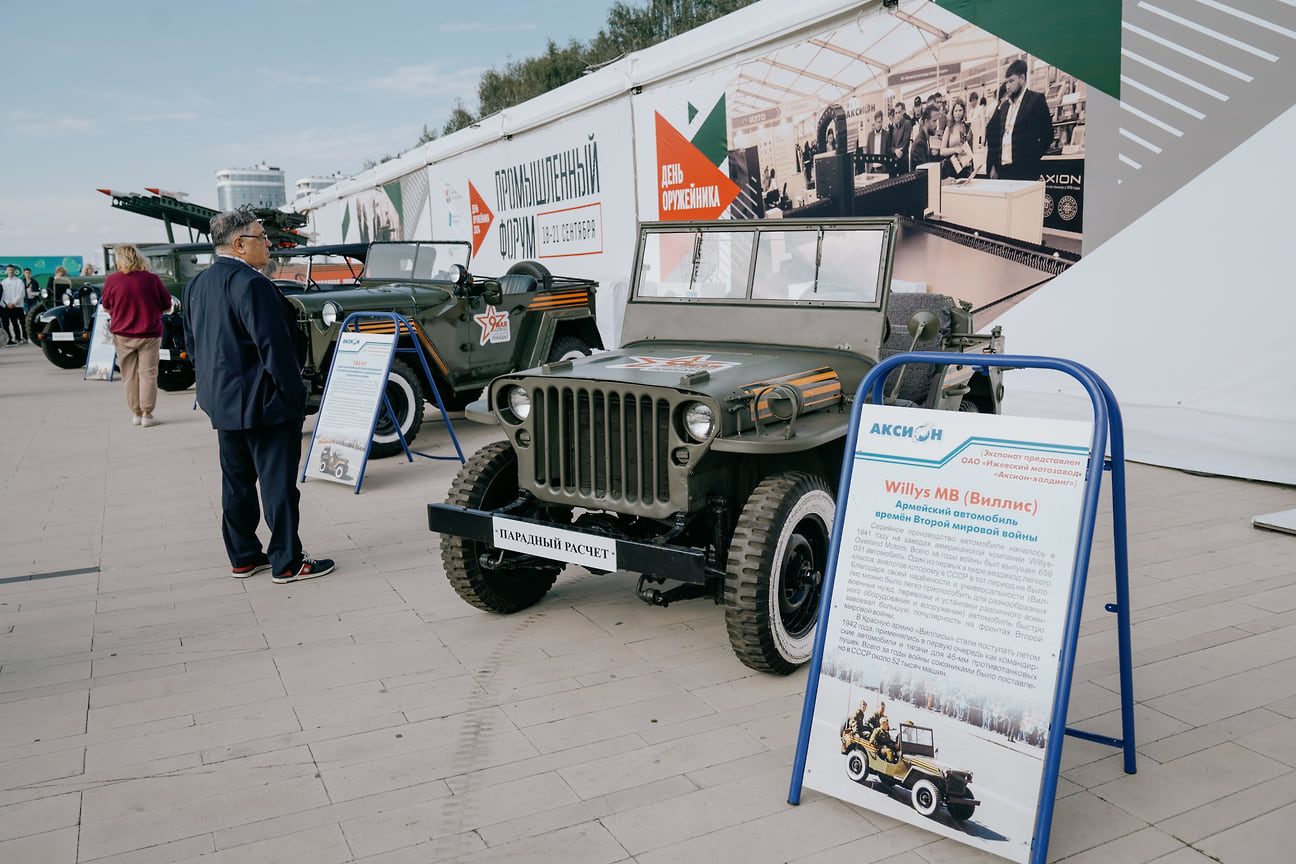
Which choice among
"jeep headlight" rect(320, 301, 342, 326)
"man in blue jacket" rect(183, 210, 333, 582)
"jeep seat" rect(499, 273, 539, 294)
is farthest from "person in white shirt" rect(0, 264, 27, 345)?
"man in blue jacket" rect(183, 210, 333, 582)

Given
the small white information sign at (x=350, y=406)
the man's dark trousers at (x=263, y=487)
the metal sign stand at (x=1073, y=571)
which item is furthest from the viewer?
the small white information sign at (x=350, y=406)

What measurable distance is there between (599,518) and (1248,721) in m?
2.66

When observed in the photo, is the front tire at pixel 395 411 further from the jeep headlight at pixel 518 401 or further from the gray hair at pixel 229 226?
the jeep headlight at pixel 518 401

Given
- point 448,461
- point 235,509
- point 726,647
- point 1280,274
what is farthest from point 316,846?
point 1280,274

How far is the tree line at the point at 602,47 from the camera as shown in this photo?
48625 mm

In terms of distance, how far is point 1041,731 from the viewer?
256cm

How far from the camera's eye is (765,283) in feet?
16.3

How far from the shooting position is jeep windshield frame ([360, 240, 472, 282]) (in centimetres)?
959

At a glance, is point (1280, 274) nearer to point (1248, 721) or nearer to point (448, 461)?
point (1248, 721)

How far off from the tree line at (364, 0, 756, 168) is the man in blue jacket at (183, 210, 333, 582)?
43.3 meters

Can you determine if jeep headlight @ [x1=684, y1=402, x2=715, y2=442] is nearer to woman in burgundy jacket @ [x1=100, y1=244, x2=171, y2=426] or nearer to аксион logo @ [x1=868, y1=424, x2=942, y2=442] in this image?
аксион logo @ [x1=868, y1=424, x2=942, y2=442]

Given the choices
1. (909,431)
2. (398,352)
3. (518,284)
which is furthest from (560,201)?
(909,431)

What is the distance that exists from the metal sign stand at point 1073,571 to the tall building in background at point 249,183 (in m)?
93.4

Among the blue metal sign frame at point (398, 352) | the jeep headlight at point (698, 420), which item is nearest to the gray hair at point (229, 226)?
the blue metal sign frame at point (398, 352)
